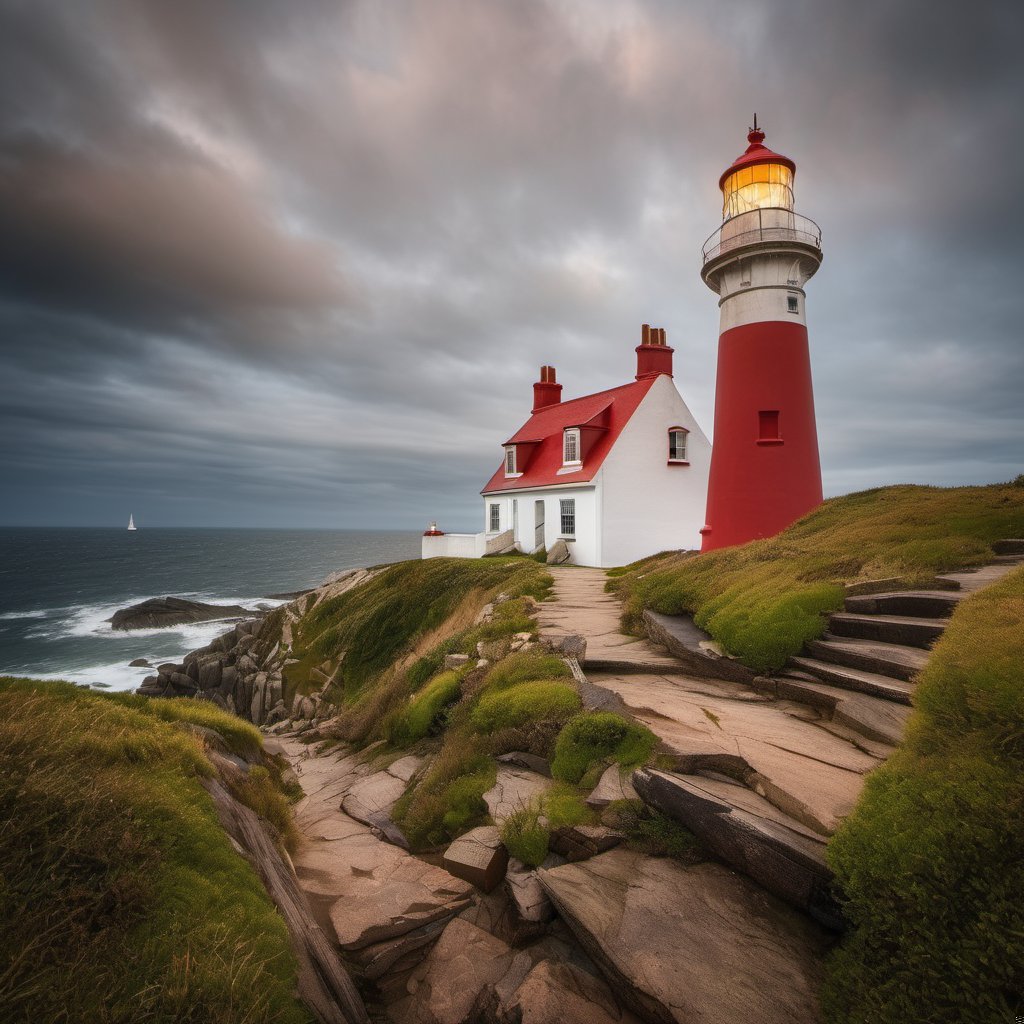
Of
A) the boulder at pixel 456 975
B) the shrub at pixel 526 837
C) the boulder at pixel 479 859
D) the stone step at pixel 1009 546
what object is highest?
the stone step at pixel 1009 546

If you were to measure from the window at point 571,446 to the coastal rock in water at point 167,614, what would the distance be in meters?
39.1

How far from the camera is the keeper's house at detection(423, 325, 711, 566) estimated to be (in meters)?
24.4

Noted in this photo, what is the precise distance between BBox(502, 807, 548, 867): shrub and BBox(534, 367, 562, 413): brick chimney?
98.9 ft

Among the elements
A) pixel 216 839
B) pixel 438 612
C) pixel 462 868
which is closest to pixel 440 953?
pixel 462 868

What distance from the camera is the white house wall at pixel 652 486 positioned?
24344 mm

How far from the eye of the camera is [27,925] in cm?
240

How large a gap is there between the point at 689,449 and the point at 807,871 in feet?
79.7

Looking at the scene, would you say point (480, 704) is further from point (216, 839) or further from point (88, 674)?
point (88, 674)

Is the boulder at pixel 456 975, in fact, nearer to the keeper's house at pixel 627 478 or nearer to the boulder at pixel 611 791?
the boulder at pixel 611 791

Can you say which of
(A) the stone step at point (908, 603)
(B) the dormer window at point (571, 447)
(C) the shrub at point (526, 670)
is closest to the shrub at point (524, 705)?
(C) the shrub at point (526, 670)

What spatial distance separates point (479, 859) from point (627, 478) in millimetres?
21528

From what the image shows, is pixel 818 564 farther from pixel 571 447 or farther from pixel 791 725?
pixel 571 447

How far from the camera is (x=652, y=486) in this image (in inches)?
994

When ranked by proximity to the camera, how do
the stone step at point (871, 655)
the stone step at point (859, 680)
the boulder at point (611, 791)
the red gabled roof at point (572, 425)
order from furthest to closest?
the red gabled roof at point (572, 425) < the stone step at point (871, 655) < the stone step at point (859, 680) < the boulder at point (611, 791)
